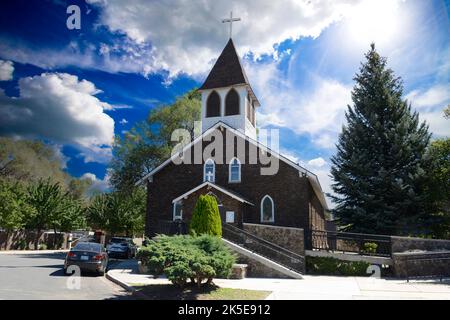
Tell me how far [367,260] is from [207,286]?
9.78 metres

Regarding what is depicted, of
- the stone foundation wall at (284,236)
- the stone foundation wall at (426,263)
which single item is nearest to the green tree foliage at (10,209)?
the stone foundation wall at (284,236)

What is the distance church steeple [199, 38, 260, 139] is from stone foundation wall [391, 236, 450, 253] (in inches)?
538

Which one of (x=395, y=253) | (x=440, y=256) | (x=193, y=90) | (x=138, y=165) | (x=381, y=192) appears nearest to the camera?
(x=440, y=256)

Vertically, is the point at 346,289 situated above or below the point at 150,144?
below

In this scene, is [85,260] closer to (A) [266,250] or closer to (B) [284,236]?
(A) [266,250]

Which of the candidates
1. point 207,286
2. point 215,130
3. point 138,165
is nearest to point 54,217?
point 138,165

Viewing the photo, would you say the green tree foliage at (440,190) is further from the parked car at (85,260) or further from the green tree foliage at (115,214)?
the green tree foliage at (115,214)

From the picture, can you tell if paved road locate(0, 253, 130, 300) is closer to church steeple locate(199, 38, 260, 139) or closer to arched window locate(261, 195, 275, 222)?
arched window locate(261, 195, 275, 222)

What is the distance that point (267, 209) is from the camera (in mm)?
23281

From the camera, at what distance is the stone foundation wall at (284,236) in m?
18.4

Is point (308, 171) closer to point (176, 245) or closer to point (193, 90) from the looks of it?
point (176, 245)

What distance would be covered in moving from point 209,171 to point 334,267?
10.9m

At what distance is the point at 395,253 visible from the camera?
16656mm

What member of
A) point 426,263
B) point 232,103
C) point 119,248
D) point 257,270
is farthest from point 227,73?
point 426,263
